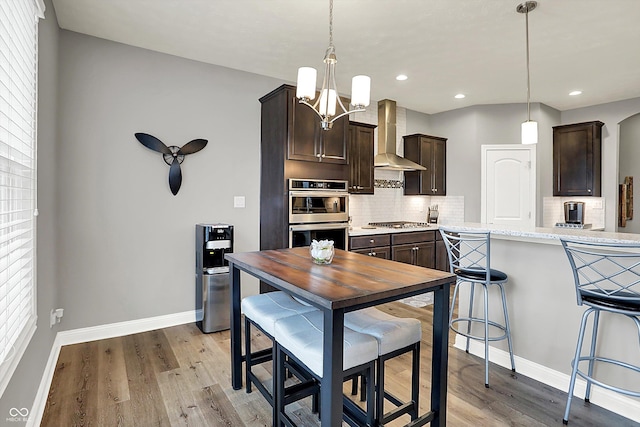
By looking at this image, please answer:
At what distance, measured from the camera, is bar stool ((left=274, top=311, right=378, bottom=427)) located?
151 cm

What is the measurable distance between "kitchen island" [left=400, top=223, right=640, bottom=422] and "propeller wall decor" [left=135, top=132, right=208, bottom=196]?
2.66m

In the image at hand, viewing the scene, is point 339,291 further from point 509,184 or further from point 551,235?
point 509,184

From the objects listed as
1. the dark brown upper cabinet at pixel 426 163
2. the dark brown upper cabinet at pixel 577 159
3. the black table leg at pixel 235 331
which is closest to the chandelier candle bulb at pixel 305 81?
the black table leg at pixel 235 331

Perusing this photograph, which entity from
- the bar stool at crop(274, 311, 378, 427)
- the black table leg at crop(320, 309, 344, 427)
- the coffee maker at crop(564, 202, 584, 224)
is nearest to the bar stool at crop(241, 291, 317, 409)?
the bar stool at crop(274, 311, 378, 427)

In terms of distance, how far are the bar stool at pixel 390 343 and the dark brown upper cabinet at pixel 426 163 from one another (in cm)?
396

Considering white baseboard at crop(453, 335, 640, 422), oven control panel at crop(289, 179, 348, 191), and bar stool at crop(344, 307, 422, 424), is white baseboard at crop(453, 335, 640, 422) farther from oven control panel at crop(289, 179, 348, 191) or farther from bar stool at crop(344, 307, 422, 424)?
oven control panel at crop(289, 179, 348, 191)

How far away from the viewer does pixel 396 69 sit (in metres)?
3.90

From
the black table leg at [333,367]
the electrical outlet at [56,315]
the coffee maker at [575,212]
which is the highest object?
the coffee maker at [575,212]

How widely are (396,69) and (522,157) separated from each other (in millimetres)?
2731

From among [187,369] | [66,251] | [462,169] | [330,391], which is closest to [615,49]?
[462,169]

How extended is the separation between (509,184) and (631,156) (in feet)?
7.24

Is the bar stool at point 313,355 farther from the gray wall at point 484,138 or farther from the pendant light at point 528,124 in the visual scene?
the gray wall at point 484,138

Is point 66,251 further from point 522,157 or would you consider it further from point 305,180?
point 522,157

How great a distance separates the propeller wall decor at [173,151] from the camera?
3297 millimetres
